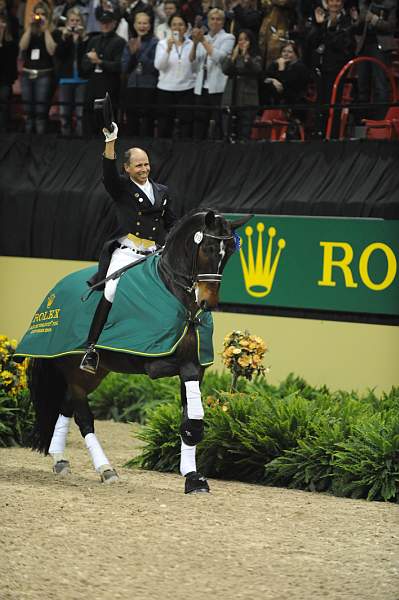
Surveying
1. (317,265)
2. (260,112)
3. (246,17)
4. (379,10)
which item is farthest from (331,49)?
(317,265)

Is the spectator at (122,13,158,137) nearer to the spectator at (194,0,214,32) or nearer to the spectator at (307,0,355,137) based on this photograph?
the spectator at (194,0,214,32)

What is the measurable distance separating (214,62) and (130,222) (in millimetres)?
5595

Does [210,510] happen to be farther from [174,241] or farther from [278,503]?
[174,241]

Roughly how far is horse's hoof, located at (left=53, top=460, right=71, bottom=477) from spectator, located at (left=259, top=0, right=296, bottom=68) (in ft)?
20.5

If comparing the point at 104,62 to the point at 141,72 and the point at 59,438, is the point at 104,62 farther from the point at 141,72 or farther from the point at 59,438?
the point at 59,438

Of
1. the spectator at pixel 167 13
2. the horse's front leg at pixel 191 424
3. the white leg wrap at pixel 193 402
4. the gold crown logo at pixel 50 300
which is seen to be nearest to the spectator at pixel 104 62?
the spectator at pixel 167 13

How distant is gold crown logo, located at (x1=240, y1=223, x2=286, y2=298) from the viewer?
14.7m

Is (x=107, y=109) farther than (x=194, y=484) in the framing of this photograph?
Yes

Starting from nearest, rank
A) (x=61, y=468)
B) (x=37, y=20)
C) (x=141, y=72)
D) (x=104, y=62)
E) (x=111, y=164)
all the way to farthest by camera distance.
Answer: (x=111, y=164) < (x=61, y=468) < (x=104, y=62) < (x=141, y=72) < (x=37, y=20)

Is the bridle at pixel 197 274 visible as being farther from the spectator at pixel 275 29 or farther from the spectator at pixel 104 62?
the spectator at pixel 104 62

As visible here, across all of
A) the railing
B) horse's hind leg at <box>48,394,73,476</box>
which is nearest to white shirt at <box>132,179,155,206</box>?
horse's hind leg at <box>48,394,73,476</box>

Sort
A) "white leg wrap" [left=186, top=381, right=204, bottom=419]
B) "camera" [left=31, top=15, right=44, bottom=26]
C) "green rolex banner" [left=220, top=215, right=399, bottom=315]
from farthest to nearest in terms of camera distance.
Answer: "camera" [left=31, top=15, right=44, bottom=26], "green rolex banner" [left=220, top=215, right=399, bottom=315], "white leg wrap" [left=186, top=381, right=204, bottom=419]

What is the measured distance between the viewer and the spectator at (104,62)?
52.0 feet

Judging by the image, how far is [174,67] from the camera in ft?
50.6
